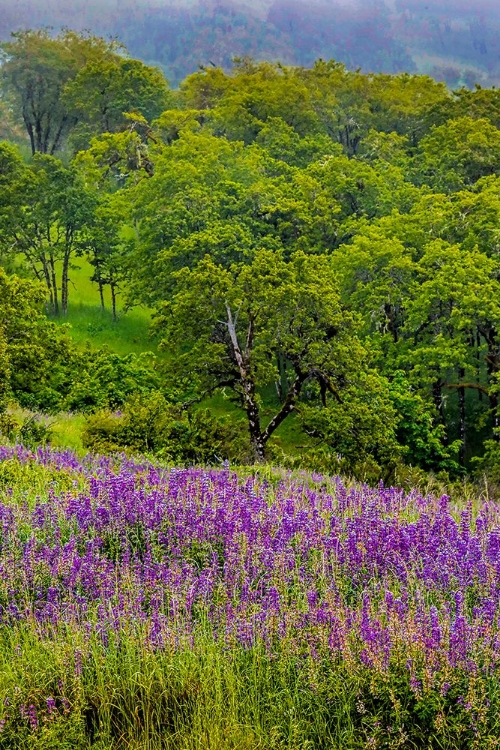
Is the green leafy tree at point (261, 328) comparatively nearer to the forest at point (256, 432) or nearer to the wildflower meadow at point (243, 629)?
the forest at point (256, 432)

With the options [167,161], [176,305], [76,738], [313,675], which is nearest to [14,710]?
[76,738]

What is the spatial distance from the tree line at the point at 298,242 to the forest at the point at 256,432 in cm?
18

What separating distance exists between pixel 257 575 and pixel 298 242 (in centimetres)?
3932

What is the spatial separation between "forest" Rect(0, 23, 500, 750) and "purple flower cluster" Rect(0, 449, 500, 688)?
30mm

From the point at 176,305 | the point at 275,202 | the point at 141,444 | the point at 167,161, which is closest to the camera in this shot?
the point at 141,444

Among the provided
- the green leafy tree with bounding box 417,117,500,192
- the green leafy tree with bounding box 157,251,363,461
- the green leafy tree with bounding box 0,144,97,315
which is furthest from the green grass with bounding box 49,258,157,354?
the green leafy tree with bounding box 417,117,500,192

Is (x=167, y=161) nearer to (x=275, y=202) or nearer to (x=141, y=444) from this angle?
(x=275, y=202)

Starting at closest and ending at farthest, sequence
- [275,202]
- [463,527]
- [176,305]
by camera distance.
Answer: [463,527], [176,305], [275,202]

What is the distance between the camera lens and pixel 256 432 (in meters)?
22.2

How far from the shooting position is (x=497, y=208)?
3741 centimetres

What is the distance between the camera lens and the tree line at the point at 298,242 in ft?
77.7

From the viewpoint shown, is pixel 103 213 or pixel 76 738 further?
pixel 103 213

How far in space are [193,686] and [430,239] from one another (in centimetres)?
3764

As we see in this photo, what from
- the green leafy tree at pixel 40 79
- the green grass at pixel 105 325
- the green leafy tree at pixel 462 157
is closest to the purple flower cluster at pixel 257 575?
the green grass at pixel 105 325
